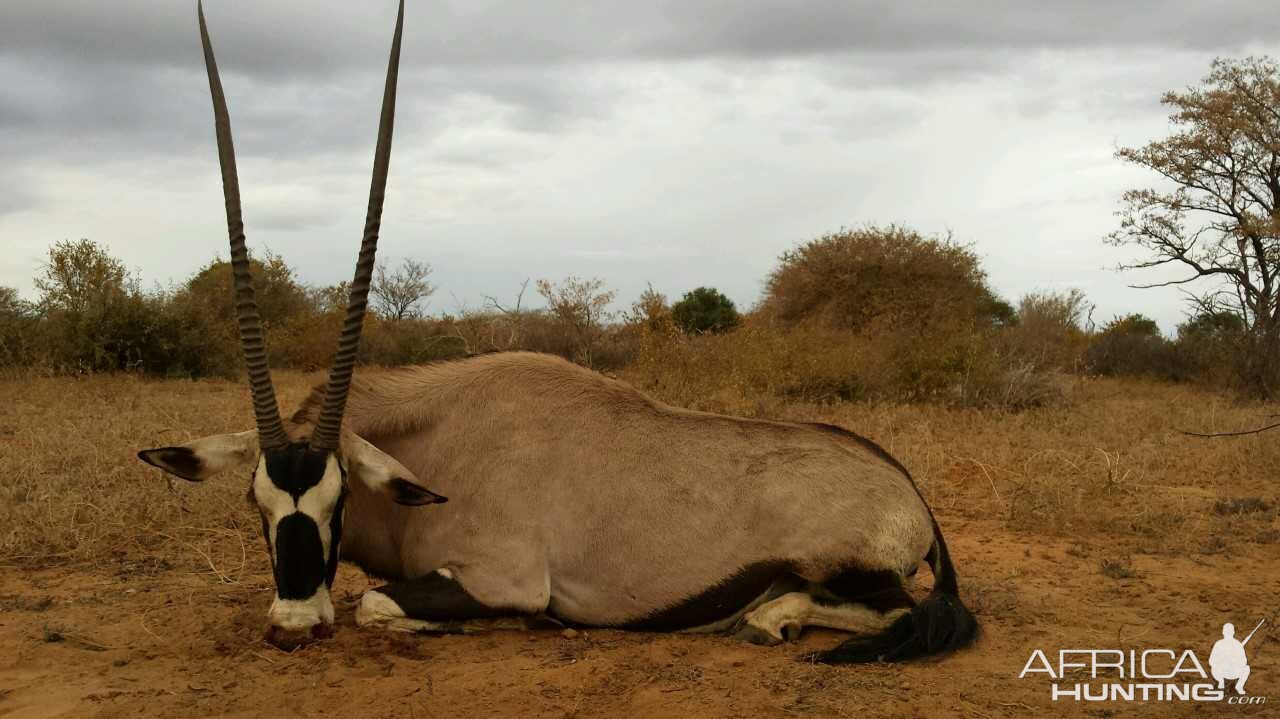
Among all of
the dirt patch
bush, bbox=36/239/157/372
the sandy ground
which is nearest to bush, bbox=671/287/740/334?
bush, bbox=36/239/157/372

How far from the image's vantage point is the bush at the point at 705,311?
28922 mm

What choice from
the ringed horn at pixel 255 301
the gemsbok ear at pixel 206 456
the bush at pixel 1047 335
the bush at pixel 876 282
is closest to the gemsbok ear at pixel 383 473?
the ringed horn at pixel 255 301

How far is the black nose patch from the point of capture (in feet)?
13.3

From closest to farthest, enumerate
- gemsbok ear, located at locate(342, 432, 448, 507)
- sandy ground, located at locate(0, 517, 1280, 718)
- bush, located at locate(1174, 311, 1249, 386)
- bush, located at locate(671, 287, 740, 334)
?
sandy ground, located at locate(0, 517, 1280, 718) → gemsbok ear, located at locate(342, 432, 448, 507) → bush, located at locate(1174, 311, 1249, 386) → bush, located at locate(671, 287, 740, 334)

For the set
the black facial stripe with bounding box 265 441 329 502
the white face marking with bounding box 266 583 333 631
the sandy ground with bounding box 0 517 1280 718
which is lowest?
the sandy ground with bounding box 0 517 1280 718

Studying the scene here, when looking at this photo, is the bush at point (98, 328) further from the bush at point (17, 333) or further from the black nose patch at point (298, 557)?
the black nose patch at point (298, 557)

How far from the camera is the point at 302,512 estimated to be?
13.6ft

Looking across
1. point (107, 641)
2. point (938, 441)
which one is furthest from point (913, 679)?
point (938, 441)

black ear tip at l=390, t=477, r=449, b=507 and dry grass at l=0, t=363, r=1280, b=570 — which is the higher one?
black ear tip at l=390, t=477, r=449, b=507

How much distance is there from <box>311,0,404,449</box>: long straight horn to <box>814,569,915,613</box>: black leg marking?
2.39m

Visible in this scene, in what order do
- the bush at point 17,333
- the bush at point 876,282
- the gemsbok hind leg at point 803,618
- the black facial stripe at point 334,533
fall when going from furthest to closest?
the bush at point 876,282
the bush at point 17,333
the gemsbok hind leg at point 803,618
the black facial stripe at point 334,533

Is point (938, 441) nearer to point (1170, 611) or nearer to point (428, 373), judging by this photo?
point (1170, 611)

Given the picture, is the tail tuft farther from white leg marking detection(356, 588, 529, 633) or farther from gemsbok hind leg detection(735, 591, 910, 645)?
white leg marking detection(356, 588, 529, 633)

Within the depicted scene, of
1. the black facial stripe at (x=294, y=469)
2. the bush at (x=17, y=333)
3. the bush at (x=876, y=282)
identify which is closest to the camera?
the black facial stripe at (x=294, y=469)
